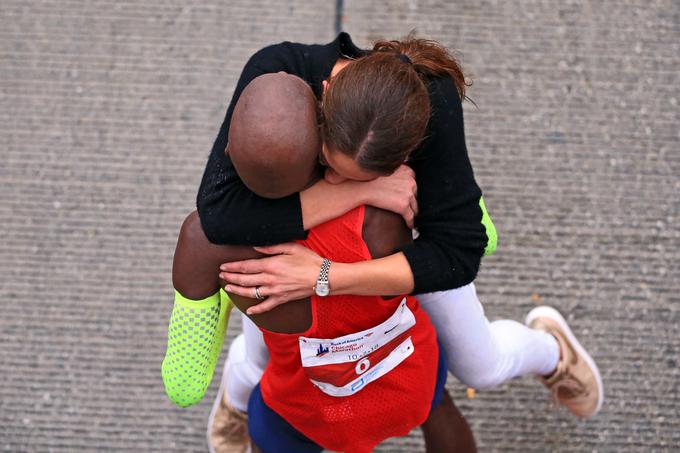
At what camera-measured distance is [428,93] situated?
1.54m

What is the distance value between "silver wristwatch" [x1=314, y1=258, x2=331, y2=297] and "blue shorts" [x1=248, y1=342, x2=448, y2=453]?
0.52 meters

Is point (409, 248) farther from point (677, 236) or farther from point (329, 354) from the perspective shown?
point (677, 236)

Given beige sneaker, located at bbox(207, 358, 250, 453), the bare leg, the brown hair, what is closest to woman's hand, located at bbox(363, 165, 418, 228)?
the brown hair

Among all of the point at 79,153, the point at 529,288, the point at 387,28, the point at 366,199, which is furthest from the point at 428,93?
the point at 79,153

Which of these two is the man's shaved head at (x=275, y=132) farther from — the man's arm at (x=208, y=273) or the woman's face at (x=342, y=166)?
the man's arm at (x=208, y=273)

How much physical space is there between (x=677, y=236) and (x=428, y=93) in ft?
5.55

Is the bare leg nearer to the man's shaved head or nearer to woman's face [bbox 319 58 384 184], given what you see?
woman's face [bbox 319 58 384 184]

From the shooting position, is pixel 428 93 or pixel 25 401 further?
pixel 25 401

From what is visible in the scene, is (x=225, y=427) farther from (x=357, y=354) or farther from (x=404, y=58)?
(x=404, y=58)

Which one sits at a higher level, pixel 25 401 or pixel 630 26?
pixel 630 26

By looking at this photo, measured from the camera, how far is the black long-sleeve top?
5.12 feet

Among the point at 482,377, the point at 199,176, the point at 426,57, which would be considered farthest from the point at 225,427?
the point at 426,57

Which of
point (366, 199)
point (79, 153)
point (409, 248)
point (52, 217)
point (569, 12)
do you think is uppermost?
point (569, 12)

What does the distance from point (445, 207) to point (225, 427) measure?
122 centimetres
